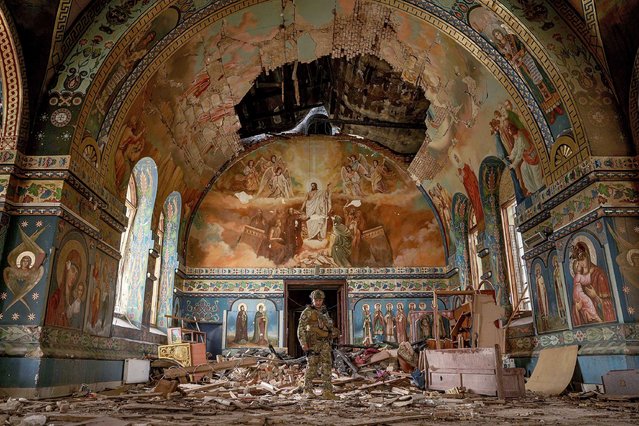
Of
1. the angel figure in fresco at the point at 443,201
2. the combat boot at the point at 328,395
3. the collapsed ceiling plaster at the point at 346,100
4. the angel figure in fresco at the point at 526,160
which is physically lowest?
the combat boot at the point at 328,395

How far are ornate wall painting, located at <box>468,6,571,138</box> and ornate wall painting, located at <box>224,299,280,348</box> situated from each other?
10206 millimetres

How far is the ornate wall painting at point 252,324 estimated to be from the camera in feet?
50.2

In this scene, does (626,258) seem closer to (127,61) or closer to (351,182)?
(127,61)

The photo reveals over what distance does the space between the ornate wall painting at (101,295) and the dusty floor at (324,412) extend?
7.26 feet

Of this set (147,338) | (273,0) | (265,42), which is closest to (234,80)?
(265,42)

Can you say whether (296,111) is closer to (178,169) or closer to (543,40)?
(178,169)

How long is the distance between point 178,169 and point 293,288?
560 centimetres

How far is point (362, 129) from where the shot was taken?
16.4 metres

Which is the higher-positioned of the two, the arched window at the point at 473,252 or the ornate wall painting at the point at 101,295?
the arched window at the point at 473,252

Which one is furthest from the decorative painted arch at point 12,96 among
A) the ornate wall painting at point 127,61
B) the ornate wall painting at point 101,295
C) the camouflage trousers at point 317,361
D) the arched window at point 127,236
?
the camouflage trousers at point 317,361

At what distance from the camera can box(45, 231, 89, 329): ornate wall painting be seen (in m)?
7.63

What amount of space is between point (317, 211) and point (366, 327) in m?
4.22

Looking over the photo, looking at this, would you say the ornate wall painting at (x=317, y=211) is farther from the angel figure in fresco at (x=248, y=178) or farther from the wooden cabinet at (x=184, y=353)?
the wooden cabinet at (x=184, y=353)

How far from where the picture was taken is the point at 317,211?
16562 mm
